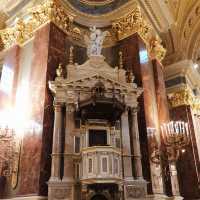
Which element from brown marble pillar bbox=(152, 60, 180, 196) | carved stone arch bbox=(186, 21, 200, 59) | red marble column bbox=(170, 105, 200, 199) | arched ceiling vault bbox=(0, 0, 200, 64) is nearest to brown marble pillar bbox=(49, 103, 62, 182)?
brown marble pillar bbox=(152, 60, 180, 196)

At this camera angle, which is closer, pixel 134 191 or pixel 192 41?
pixel 134 191

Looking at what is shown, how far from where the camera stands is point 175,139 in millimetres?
7176

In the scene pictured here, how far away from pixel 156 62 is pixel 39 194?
19.0ft

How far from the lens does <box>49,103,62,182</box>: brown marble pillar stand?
590 cm

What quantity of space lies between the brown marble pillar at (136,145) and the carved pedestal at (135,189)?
0.54ft

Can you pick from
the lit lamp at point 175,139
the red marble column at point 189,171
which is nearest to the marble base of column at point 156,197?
the lit lamp at point 175,139

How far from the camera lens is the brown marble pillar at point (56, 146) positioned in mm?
5898

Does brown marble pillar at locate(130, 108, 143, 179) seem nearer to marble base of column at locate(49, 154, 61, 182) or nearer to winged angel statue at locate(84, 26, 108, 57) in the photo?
marble base of column at locate(49, 154, 61, 182)

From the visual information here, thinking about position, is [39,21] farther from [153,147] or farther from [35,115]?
[153,147]

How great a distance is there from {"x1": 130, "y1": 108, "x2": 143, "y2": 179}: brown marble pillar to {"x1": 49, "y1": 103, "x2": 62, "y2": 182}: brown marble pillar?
5.97ft

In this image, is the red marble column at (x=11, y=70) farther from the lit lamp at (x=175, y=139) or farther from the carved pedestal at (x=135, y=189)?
the lit lamp at (x=175, y=139)

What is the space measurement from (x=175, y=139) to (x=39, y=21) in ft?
16.7

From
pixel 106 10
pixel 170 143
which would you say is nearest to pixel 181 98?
pixel 170 143

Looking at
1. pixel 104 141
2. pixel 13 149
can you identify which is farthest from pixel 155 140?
pixel 13 149
